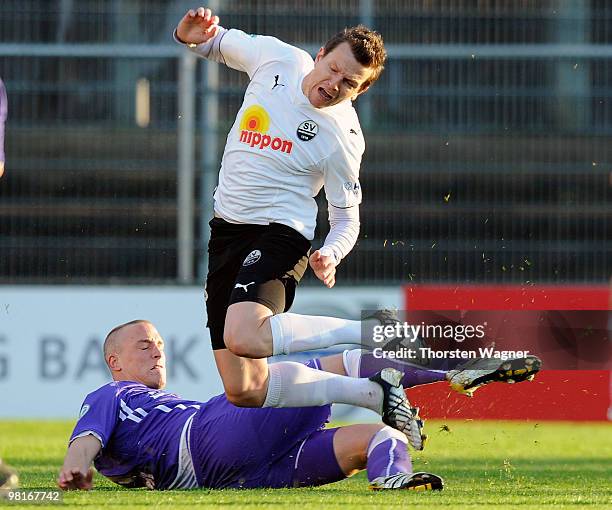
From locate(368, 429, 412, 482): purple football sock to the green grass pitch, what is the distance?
0.34 ft

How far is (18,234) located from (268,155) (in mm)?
5435

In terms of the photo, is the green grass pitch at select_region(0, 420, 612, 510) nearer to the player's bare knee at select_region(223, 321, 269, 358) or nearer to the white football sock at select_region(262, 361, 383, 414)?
the white football sock at select_region(262, 361, 383, 414)

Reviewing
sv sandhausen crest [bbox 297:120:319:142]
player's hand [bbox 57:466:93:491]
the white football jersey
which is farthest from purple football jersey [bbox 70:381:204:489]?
sv sandhausen crest [bbox 297:120:319:142]

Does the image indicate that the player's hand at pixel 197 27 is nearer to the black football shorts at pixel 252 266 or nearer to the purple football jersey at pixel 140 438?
the black football shorts at pixel 252 266

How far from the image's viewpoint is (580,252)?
11492 millimetres

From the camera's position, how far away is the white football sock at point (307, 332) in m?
5.85

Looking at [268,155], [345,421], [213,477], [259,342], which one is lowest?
[345,421]

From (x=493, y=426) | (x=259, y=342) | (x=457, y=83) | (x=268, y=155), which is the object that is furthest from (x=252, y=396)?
(x=457, y=83)

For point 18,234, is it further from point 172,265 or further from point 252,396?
point 252,396

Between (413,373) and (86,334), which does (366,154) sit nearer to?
(86,334)

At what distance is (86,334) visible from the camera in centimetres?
1102

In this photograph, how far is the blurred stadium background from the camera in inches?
444

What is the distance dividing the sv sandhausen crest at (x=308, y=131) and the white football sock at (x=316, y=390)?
998 millimetres

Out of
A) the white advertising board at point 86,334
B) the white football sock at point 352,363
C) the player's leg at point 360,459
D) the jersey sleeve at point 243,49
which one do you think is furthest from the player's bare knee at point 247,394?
the white advertising board at point 86,334
